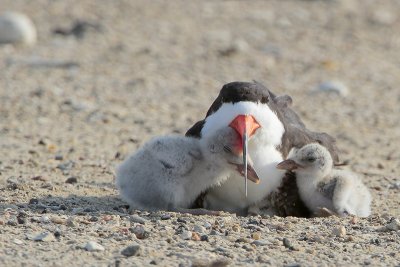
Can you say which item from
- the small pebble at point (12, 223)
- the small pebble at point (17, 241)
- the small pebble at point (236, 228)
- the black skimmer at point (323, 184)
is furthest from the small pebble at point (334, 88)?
the small pebble at point (17, 241)

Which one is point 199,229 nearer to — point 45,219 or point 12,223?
point 45,219

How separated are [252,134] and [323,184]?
2.03ft

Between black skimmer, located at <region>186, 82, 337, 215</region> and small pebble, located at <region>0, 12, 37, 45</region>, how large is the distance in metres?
6.76

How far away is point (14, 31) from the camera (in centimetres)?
1262

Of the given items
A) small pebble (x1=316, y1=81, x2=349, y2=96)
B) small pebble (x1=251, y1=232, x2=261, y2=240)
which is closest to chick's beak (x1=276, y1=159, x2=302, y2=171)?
small pebble (x1=251, y1=232, x2=261, y2=240)

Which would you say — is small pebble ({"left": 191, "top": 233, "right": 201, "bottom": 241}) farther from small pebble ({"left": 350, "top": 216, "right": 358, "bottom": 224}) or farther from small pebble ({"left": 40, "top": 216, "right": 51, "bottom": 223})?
small pebble ({"left": 350, "top": 216, "right": 358, "bottom": 224})

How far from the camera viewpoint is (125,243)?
5.18m

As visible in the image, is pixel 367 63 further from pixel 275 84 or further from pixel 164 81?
pixel 164 81

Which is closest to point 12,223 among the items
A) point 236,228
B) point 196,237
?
point 196,237

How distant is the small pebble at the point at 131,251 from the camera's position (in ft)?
16.2

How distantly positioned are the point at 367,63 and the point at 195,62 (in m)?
2.21

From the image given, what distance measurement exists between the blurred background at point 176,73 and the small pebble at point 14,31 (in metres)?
0.04

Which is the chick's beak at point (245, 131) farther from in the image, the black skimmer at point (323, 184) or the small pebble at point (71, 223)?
the small pebble at point (71, 223)

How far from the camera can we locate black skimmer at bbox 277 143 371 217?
6.12 meters
